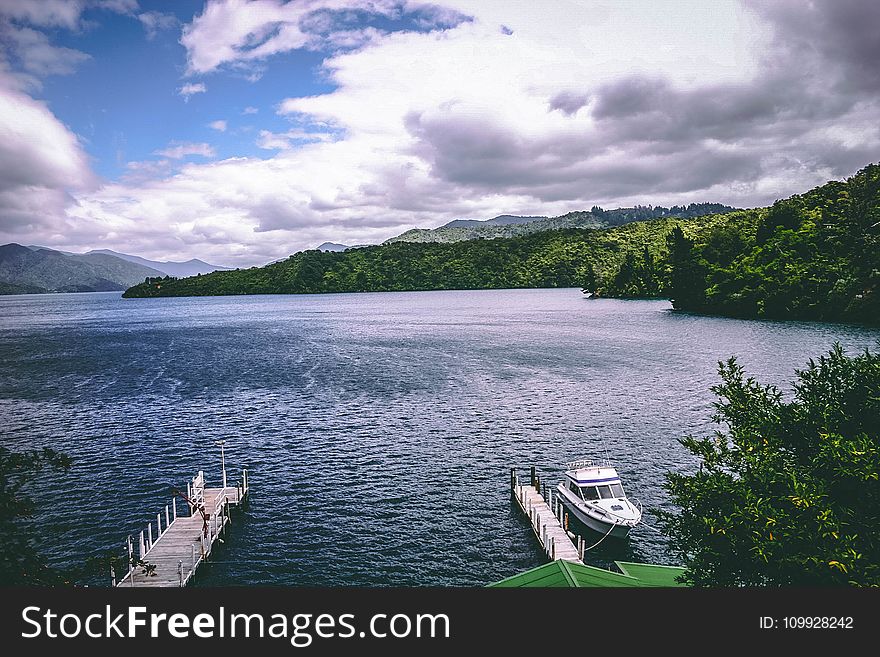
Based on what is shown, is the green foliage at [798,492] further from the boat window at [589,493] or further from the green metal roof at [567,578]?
the boat window at [589,493]

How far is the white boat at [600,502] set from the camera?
29.9 m

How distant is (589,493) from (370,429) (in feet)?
72.3

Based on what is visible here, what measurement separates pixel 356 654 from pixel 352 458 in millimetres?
39767

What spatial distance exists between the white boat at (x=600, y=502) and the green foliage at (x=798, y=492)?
15303mm

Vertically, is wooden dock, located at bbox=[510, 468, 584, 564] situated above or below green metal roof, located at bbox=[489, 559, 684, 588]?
below

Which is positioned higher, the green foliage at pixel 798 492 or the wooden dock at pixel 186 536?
the green foliage at pixel 798 492

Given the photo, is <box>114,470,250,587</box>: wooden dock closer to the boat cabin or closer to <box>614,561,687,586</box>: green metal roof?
<box>614,561,687,586</box>: green metal roof

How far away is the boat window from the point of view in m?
31.6

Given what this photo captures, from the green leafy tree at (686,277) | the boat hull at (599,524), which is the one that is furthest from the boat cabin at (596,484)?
the green leafy tree at (686,277)

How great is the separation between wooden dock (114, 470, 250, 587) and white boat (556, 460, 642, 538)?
20.1 m

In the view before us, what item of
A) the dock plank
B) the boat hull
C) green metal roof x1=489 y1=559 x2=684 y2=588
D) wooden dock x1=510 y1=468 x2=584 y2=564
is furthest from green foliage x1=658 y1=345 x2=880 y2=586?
the boat hull

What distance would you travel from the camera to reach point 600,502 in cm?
3094

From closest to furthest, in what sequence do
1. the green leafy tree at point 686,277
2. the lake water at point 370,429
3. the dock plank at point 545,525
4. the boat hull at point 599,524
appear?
the dock plank at point 545,525 < the lake water at point 370,429 < the boat hull at point 599,524 < the green leafy tree at point 686,277

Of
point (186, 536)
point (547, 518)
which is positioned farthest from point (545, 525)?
point (186, 536)
